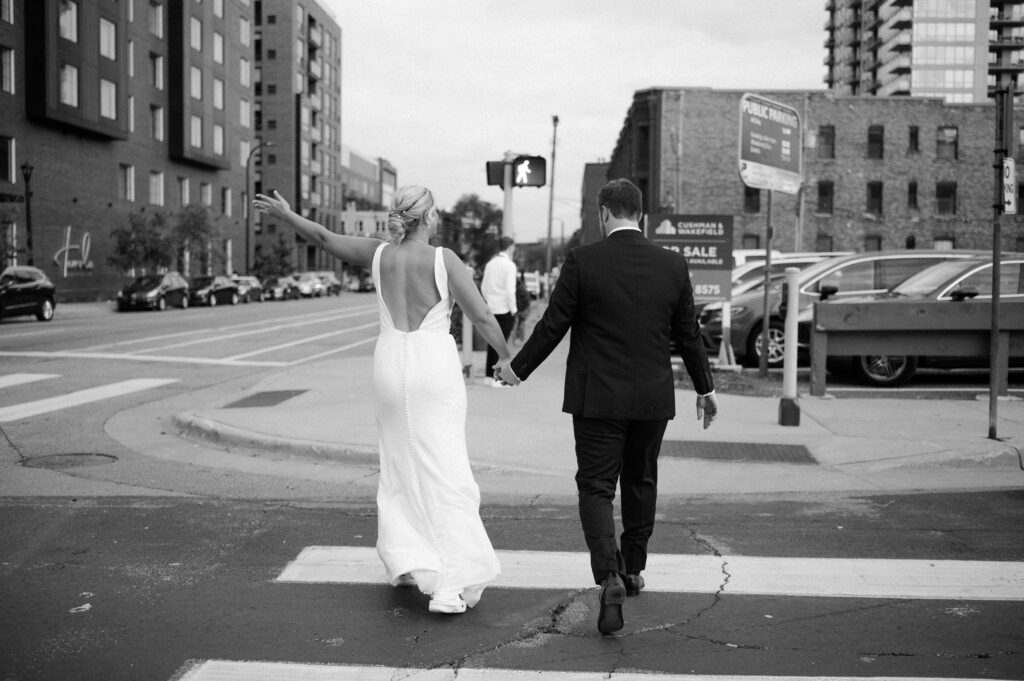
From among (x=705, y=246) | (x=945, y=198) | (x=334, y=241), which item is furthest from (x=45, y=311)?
(x=945, y=198)

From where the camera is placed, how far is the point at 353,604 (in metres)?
4.50

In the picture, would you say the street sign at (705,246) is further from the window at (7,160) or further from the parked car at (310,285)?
the parked car at (310,285)

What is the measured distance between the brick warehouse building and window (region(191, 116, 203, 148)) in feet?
89.6

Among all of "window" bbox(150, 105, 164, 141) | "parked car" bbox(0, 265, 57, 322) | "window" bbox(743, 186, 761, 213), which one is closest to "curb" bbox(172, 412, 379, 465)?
"parked car" bbox(0, 265, 57, 322)

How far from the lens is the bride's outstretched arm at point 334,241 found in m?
4.70

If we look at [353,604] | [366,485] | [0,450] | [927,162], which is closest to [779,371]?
[366,485]

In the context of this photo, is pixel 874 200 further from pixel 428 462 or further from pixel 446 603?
pixel 446 603

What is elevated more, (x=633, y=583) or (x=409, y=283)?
(x=409, y=283)

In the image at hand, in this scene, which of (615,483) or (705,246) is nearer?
(615,483)

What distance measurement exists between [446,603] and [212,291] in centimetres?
4255

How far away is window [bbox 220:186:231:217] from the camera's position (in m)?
66.5

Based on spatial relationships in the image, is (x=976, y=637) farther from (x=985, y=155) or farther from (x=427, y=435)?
(x=985, y=155)

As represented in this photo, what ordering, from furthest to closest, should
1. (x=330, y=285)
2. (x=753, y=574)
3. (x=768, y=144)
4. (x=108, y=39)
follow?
(x=330, y=285) → (x=108, y=39) → (x=768, y=144) → (x=753, y=574)

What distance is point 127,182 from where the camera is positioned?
5316cm
